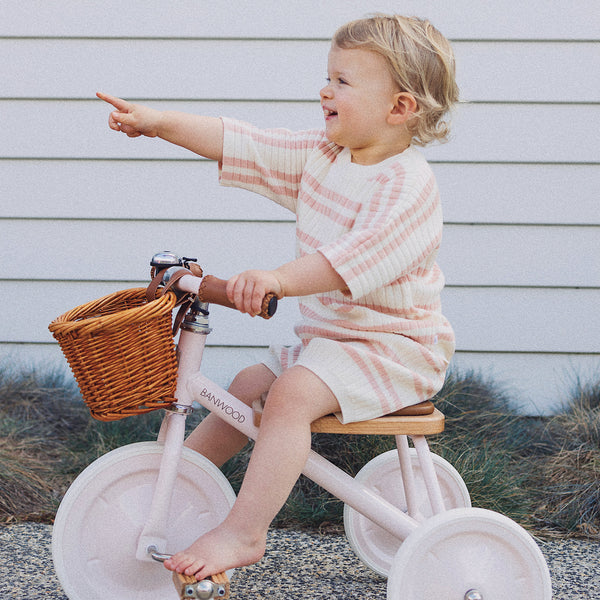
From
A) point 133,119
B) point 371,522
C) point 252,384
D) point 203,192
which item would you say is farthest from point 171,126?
point 203,192

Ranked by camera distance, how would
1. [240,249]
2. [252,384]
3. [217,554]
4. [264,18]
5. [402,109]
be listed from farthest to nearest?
1. [240,249]
2. [264,18]
3. [252,384]
4. [402,109]
5. [217,554]

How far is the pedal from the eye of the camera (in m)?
1.66

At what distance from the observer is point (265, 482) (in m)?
1.73

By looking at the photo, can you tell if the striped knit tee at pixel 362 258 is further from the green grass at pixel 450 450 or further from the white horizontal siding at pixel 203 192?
the white horizontal siding at pixel 203 192

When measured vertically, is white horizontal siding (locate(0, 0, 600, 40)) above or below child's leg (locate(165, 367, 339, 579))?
above

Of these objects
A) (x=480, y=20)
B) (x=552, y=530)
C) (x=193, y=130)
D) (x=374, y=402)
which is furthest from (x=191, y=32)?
(x=552, y=530)

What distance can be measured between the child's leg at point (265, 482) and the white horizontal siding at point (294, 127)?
1.73 meters

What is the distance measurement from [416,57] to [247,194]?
1.48m

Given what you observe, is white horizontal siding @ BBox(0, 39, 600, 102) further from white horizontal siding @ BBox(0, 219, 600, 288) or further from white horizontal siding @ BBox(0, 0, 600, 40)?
white horizontal siding @ BBox(0, 219, 600, 288)

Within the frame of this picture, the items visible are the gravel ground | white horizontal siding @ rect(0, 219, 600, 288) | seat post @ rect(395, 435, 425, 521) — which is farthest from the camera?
white horizontal siding @ rect(0, 219, 600, 288)

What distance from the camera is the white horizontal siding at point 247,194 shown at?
3.21 meters

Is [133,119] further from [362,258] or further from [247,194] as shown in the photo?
[247,194]

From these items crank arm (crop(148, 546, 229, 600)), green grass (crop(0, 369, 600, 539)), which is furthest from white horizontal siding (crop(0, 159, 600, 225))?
crank arm (crop(148, 546, 229, 600))

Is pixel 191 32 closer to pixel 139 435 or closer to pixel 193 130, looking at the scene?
pixel 193 130
